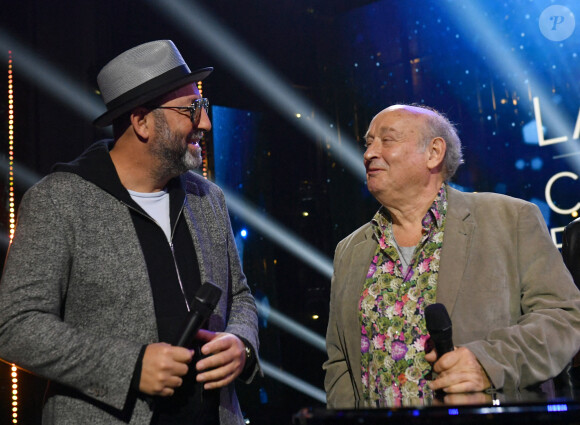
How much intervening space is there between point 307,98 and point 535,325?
3052 mm

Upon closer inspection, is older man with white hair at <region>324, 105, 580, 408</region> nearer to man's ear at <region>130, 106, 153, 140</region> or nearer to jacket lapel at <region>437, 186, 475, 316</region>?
jacket lapel at <region>437, 186, 475, 316</region>

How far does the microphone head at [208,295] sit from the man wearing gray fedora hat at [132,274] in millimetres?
40

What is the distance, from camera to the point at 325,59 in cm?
503

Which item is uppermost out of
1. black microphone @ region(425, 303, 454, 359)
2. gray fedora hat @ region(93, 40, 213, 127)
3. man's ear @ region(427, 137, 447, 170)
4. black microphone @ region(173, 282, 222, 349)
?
gray fedora hat @ region(93, 40, 213, 127)

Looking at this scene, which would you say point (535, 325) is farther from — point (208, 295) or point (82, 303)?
point (82, 303)

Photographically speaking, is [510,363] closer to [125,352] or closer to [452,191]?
[452,191]

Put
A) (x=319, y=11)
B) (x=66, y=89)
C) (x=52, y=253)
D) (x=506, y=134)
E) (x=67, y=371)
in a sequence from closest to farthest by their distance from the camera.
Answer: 1. (x=67, y=371)
2. (x=52, y=253)
3. (x=66, y=89)
4. (x=506, y=134)
5. (x=319, y=11)

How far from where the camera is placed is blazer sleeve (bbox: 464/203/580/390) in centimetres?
198

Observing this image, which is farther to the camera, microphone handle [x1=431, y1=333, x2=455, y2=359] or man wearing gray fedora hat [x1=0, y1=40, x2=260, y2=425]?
man wearing gray fedora hat [x1=0, y1=40, x2=260, y2=425]

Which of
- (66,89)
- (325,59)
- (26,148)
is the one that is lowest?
(26,148)

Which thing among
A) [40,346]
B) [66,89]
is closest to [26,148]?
[66,89]

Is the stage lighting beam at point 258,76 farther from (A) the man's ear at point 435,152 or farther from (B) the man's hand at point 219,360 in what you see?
(B) the man's hand at point 219,360

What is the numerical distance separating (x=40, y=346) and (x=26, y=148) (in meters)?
1.54

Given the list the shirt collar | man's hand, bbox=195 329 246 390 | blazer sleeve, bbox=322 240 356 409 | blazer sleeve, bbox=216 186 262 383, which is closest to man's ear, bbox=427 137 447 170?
the shirt collar
